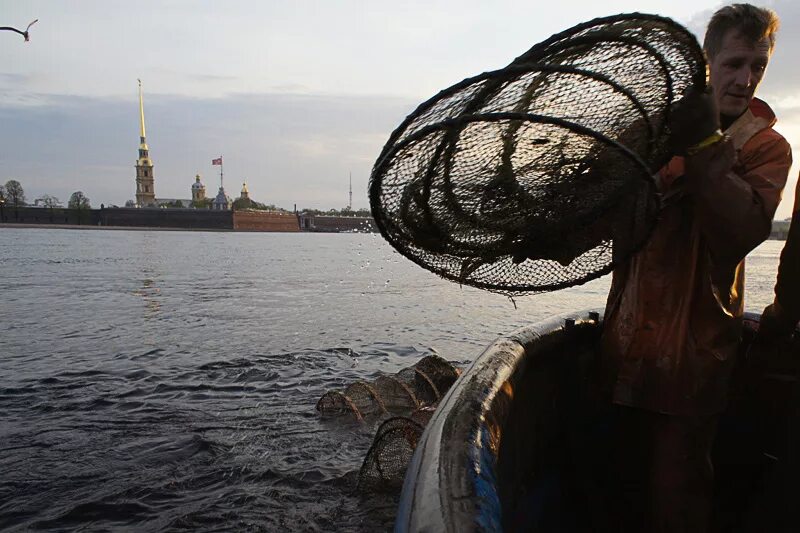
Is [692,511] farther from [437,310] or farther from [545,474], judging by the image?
[437,310]

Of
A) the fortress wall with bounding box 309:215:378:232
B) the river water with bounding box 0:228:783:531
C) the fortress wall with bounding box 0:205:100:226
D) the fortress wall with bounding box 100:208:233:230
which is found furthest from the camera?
the fortress wall with bounding box 309:215:378:232

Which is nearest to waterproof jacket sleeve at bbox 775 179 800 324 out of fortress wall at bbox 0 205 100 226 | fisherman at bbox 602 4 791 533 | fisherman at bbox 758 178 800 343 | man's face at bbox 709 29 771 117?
fisherman at bbox 758 178 800 343

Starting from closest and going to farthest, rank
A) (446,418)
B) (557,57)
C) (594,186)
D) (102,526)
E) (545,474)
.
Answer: (446,418), (557,57), (594,186), (545,474), (102,526)

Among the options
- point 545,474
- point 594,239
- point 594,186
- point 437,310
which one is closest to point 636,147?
point 594,186

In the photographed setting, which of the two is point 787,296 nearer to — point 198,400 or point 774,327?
point 774,327

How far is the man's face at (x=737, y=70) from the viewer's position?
2.02 meters

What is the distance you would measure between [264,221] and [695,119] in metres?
132

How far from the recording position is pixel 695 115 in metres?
1.81

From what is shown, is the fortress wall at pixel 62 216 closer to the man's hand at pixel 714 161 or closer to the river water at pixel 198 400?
the river water at pixel 198 400

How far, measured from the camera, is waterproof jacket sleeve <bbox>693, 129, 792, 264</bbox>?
5.95 feet

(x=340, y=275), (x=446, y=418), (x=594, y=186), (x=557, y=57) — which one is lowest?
(x=340, y=275)

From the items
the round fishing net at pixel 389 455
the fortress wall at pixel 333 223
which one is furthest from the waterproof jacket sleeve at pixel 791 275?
the fortress wall at pixel 333 223

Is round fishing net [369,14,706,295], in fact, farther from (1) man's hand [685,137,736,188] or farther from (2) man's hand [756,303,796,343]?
(2) man's hand [756,303,796,343]

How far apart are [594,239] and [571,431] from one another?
1.07 m
